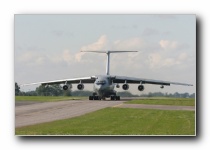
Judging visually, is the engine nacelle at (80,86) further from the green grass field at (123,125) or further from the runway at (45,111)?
the green grass field at (123,125)

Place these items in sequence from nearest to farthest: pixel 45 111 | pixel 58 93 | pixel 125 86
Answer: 1. pixel 45 111
2. pixel 58 93
3. pixel 125 86

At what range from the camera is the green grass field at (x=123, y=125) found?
10.8 metres

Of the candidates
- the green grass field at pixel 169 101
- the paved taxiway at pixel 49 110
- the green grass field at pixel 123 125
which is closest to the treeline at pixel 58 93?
the green grass field at pixel 169 101

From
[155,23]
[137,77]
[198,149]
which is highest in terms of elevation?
[155,23]

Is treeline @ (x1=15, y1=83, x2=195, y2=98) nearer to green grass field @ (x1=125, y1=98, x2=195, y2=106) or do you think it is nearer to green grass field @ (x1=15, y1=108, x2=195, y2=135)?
green grass field @ (x1=125, y1=98, x2=195, y2=106)

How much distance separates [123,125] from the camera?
11117 millimetres

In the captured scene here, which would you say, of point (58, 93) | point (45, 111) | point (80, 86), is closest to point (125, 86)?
point (80, 86)

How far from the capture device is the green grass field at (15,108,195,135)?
10.8 m

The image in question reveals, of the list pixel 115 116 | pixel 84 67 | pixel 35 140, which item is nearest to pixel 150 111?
pixel 115 116

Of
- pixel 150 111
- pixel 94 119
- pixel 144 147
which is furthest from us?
pixel 150 111

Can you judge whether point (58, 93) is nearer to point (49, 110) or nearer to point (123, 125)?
point (49, 110)
